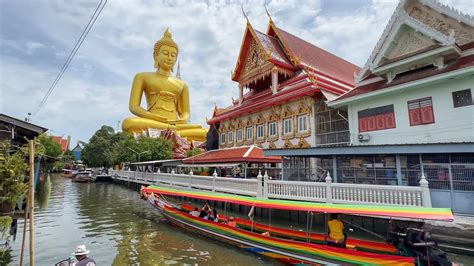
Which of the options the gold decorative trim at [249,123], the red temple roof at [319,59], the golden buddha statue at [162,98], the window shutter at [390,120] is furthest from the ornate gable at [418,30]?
the golden buddha statue at [162,98]

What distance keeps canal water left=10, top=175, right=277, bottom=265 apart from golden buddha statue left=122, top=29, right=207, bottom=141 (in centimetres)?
2466

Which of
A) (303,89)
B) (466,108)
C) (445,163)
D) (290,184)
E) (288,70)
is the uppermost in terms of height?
(288,70)

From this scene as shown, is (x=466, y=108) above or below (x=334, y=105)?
below

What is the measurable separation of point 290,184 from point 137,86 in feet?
116

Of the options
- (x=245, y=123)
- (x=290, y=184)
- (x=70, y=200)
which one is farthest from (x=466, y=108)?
(x=70, y=200)

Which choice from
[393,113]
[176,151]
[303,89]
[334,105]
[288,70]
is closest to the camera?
[393,113]

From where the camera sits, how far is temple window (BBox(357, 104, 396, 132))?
13281 millimetres

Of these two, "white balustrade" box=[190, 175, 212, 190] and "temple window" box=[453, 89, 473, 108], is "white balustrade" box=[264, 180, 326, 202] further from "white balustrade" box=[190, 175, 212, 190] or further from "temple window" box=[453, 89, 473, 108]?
"temple window" box=[453, 89, 473, 108]

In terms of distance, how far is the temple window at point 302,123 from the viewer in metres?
17.0

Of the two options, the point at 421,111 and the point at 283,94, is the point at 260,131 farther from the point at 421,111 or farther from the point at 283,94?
the point at 421,111

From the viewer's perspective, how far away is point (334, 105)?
15.1 m

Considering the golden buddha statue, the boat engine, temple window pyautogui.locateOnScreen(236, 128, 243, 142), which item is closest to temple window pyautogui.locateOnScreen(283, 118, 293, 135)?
temple window pyautogui.locateOnScreen(236, 128, 243, 142)

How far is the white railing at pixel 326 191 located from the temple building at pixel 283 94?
5139 mm

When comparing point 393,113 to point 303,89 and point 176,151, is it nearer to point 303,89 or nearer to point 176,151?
point 303,89
